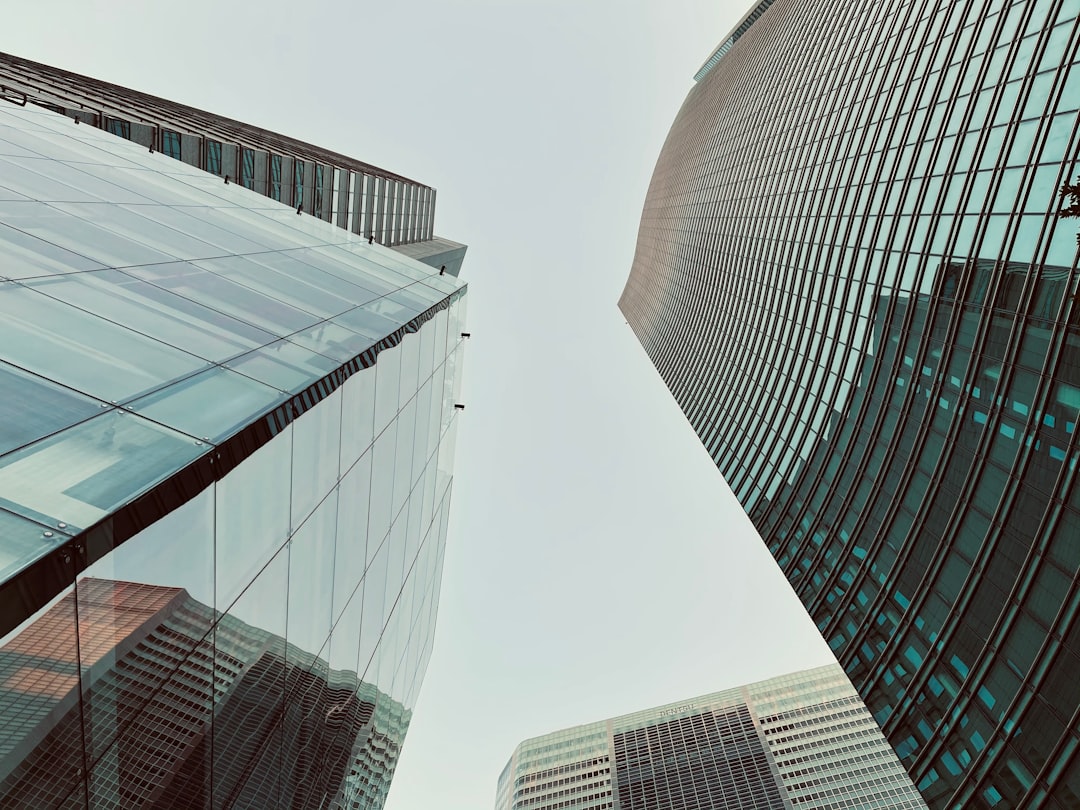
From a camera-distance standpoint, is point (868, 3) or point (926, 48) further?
point (868, 3)

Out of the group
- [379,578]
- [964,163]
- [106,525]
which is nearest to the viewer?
[106,525]

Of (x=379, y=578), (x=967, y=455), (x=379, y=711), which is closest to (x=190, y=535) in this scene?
(x=379, y=578)

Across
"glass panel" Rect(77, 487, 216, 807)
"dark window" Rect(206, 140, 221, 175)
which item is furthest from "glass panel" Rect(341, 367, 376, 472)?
"dark window" Rect(206, 140, 221, 175)

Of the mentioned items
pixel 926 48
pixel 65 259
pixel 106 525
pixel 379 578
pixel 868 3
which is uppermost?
pixel 868 3

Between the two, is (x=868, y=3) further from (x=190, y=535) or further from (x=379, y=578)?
(x=190, y=535)

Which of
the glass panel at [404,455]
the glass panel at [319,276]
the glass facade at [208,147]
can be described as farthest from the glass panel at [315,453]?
the glass facade at [208,147]

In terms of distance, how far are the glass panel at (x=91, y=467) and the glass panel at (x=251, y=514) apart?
1.06 metres

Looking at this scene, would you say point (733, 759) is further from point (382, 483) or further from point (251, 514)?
point (251, 514)

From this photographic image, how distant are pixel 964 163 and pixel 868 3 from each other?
29.4 metres

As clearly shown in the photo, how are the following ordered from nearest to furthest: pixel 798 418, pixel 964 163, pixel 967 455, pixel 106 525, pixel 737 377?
pixel 106 525, pixel 967 455, pixel 964 163, pixel 798 418, pixel 737 377

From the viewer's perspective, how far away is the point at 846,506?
141 feet

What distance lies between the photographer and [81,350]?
22.5ft

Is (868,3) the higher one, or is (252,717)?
(868,3)

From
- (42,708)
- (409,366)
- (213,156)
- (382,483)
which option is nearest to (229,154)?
(213,156)
